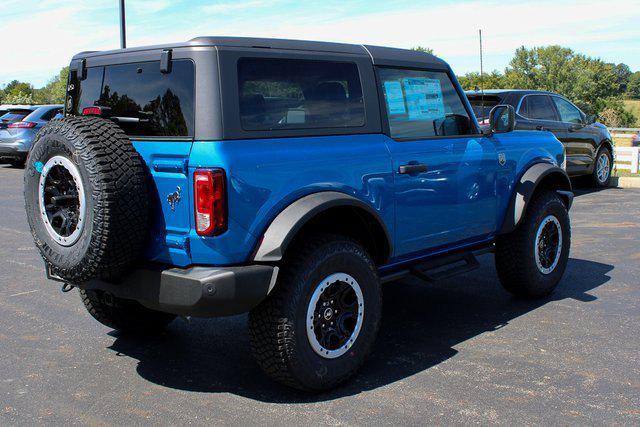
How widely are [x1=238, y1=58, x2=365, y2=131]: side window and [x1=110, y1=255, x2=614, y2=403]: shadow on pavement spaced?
1.50 m

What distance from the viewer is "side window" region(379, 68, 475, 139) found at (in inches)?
184

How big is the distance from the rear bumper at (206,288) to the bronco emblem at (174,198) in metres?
0.34

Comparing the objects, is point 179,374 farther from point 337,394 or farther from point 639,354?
point 639,354

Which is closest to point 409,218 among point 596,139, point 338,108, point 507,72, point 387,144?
point 387,144

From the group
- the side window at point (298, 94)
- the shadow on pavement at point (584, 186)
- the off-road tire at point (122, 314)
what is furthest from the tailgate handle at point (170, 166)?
the shadow on pavement at point (584, 186)

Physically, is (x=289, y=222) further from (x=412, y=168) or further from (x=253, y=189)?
(x=412, y=168)

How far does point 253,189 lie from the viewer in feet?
12.0

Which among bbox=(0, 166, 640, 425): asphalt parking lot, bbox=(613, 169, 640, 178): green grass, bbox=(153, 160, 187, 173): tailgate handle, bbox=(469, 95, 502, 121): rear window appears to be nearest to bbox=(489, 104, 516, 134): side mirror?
bbox=(0, 166, 640, 425): asphalt parking lot

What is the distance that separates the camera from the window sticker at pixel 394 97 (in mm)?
4648

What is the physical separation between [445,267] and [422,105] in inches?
46.1

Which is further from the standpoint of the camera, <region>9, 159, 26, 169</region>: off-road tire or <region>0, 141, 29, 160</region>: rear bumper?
<region>9, 159, 26, 169</region>: off-road tire

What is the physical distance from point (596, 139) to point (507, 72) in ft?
288

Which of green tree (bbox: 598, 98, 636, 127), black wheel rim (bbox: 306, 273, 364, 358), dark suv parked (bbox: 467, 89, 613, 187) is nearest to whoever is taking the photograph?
black wheel rim (bbox: 306, 273, 364, 358)

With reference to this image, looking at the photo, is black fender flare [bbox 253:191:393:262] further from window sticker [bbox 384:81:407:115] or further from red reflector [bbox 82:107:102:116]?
red reflector [bbox 82:107:102:116]
